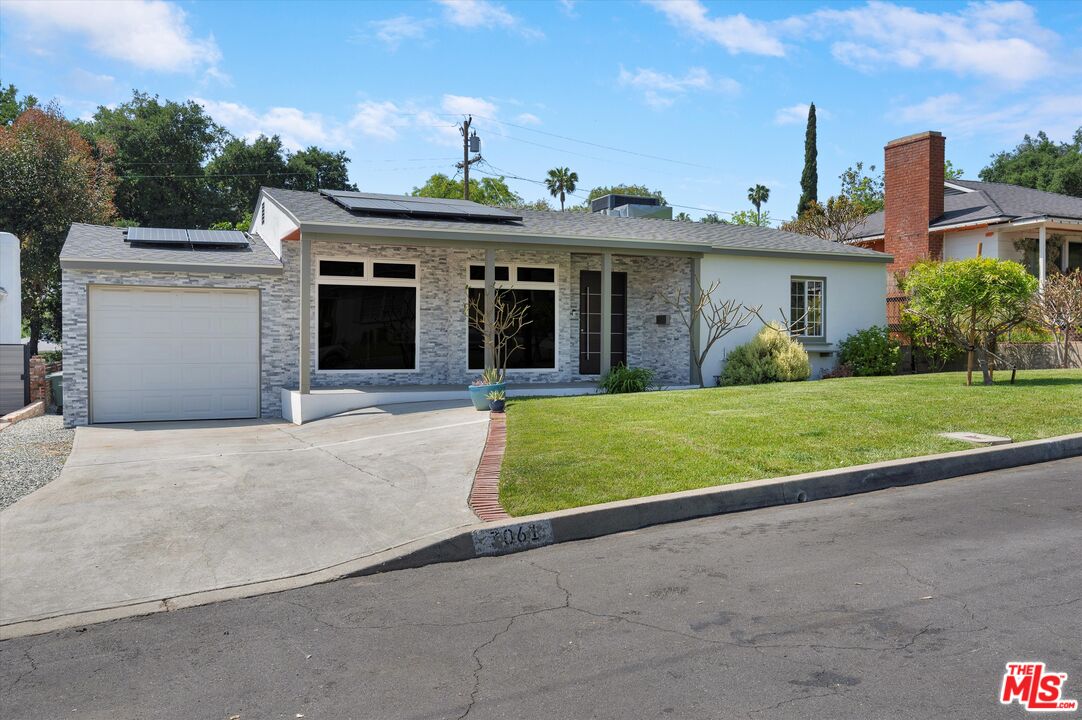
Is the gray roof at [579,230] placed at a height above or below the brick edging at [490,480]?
above

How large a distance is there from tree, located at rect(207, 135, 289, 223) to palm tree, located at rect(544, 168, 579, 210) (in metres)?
24.9

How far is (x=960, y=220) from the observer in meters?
23.6

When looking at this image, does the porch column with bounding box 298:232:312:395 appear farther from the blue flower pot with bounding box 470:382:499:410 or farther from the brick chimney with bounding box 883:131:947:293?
the brick chimney with bounding box 883:131:947:293

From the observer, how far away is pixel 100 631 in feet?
16.6

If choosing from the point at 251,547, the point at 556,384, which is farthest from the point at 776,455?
the point at 556,384

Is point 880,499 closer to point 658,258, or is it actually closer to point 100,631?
point 100,631

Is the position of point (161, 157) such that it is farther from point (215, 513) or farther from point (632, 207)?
point (215, 513)

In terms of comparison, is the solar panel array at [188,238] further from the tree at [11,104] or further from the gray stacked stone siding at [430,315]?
the tree at [11,104]

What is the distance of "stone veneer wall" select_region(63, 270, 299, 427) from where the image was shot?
1416 centimetres

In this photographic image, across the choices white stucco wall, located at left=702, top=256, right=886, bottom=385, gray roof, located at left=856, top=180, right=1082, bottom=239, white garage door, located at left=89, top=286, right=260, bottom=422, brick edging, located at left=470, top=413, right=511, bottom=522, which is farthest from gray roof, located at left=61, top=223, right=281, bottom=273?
gray roof, located at left=856, top=180, right=1082, bottom=239

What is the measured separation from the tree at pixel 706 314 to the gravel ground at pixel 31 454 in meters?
11.7

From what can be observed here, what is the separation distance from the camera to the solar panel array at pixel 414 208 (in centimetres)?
1577

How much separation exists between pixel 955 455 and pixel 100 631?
779 cm
